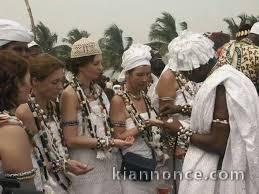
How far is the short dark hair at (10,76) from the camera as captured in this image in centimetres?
260

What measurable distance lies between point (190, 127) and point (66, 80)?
5.01 ft

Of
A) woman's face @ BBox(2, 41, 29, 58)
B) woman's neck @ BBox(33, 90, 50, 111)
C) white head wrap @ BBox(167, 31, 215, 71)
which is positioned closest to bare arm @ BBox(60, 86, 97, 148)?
woman's neck @ BBox(33, 90, 50, 111)

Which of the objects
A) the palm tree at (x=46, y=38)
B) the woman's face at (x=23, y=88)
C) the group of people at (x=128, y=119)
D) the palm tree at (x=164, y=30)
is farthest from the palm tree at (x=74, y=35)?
the woman's face at (x=23, y=88)

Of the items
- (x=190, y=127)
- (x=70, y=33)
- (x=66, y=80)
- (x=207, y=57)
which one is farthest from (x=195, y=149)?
(x=70, y=33)

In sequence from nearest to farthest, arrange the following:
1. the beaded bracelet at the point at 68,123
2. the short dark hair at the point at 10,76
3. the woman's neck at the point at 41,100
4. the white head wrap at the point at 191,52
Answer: the short dark hair at the point at 10,76 < the white head wrap at the point at 191,52 < the woman's neck at the point at 41,100 < the beaded bracelet at the point at 68,123

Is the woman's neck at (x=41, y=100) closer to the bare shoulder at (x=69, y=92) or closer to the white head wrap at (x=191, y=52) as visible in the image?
the bare shoulder at (x=69, y=92)

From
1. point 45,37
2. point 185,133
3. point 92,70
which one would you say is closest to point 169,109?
point 92,70

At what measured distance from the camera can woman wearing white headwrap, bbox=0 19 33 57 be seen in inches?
145

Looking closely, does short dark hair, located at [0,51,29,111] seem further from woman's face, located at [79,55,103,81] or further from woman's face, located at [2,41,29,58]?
woman's face, located at [79,55,103,81]

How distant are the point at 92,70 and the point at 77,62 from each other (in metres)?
0.18

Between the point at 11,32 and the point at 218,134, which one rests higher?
the point at 11,32

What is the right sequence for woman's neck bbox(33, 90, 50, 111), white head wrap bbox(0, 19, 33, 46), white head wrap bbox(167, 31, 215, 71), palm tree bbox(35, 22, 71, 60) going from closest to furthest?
white head wrap bbox(167, 31, 215, 71) → white head wrap bbox(0, 19, 33, 46) → woman's neck bbox(33, 90, 50, 111) → palm tree bbox(35, 22, 71, 60)

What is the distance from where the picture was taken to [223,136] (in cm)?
318

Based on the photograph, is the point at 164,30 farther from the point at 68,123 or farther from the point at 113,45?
the point at 68,123
